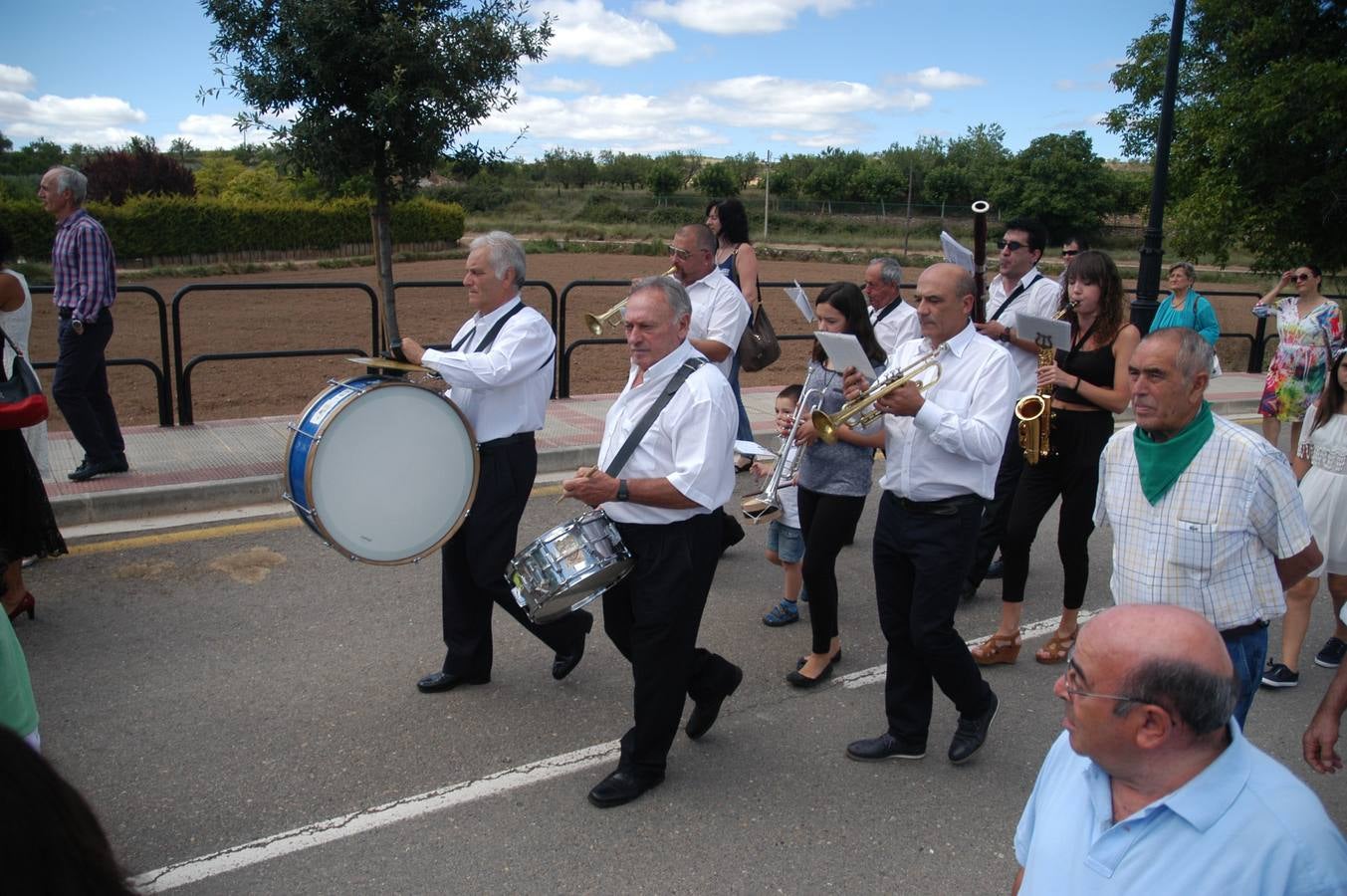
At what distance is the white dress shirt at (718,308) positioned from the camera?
246 inches

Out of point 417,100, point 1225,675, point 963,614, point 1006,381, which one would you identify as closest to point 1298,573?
point 1006,381

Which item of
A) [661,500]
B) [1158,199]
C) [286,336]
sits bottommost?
[286,336]

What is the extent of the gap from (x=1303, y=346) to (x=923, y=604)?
6.52 meters

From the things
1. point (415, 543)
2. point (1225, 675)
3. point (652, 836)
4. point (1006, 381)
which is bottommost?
point (652, 836)

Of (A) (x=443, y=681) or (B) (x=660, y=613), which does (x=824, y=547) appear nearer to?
(B) (x=660, y=613)

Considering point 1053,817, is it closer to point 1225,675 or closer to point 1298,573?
point 1225,675

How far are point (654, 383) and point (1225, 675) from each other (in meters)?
2.25

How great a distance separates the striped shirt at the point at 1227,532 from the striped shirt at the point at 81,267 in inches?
263

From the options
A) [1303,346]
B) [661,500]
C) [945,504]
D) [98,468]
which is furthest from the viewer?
[1303,346]

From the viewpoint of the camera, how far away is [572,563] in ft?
12.1

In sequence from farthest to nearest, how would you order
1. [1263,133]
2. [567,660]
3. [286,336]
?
[286,336], [1263,133], [567,660]

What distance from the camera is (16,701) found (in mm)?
2426

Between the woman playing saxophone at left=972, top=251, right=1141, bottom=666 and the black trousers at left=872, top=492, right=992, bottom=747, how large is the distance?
1.09 m

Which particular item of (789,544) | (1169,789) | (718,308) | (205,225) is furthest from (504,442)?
(205,225)
